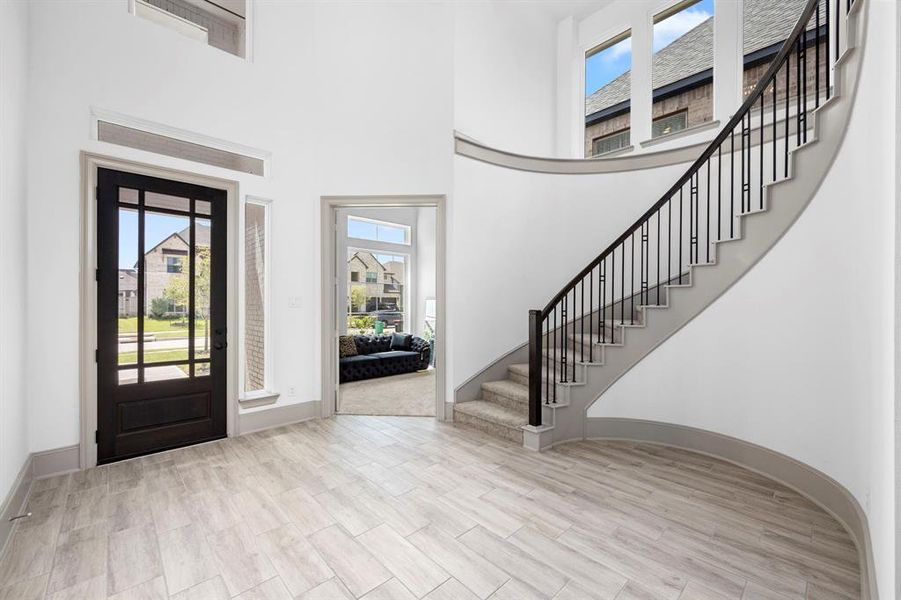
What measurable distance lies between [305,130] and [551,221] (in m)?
3.04

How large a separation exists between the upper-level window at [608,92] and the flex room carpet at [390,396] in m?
4.44

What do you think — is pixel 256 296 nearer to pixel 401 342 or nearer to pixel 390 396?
pixel 390 396

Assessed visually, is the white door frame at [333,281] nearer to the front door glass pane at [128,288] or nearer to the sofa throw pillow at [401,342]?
the front door glass pane at [128,288]

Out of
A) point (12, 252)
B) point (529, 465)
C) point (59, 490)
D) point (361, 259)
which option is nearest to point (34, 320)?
point (12, 252)

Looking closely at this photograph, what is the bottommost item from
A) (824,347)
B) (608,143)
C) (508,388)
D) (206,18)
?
(508,388)

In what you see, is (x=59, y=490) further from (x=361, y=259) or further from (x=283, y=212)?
(x=361, y=259)

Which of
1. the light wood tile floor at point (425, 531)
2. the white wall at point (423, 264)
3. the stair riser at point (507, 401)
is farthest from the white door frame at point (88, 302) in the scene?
the white wall at point (423, 264)

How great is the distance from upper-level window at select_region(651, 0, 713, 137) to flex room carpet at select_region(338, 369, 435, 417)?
4887 millimetres

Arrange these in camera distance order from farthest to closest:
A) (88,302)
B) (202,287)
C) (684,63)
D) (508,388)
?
(684,63), (508,388), (202,287), (88,302)

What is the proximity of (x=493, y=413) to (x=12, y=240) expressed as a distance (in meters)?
3.86

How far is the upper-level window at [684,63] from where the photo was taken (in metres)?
5.16

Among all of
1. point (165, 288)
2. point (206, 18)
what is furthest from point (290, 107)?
point (165, 288)

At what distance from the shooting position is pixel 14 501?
93.7 inches

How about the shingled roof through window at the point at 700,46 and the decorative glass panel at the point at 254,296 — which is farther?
the shingled roof through window at the point at 700,46
